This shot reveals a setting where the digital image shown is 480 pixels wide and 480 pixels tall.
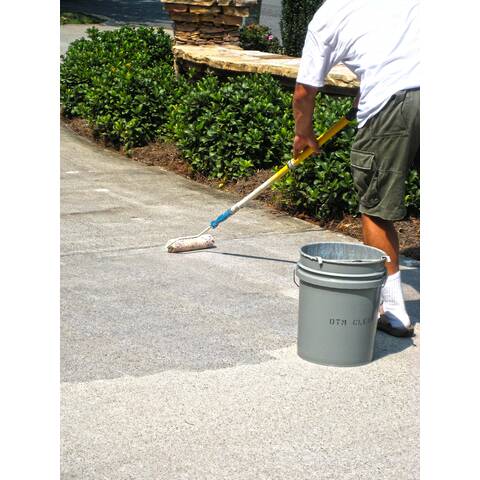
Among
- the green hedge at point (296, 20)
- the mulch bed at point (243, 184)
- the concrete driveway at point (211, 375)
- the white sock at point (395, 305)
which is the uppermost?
the green hedge at point (296, 20)

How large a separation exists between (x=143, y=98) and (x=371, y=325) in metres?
5.96

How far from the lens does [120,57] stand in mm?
11781

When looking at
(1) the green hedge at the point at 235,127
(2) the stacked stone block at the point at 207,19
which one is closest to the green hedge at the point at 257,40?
(2) the stacked stone block at the point at 207,19

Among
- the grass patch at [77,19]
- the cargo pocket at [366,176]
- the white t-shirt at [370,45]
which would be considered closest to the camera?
the white t-shirt at [370,45]

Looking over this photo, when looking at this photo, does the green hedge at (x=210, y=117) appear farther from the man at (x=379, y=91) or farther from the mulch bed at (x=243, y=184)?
the man at (x=379, y=91)

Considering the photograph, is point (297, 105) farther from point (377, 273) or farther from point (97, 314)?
point (97, 314)

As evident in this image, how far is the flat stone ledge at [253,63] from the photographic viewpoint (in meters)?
8.47

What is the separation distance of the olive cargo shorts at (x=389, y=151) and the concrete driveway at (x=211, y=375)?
2.69 ft

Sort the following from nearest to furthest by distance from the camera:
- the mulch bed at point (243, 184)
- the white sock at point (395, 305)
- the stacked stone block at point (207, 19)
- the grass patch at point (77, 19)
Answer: the white sock at point (395, 305) < the mulch bed at point (243, 184) < the stacked stone block at point (207, 19) < the grass patch at point (77, 19)

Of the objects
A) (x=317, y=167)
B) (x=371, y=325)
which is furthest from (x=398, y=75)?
(x=317, y=167)

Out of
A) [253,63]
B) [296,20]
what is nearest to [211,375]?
[253,63]

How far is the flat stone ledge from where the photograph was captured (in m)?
8.47

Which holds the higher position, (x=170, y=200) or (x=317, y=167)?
(x=317, y=167)

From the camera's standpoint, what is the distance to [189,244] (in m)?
6.79
